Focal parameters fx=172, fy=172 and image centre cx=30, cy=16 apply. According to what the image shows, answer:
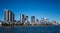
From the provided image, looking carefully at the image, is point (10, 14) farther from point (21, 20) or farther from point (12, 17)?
point (21, 20)

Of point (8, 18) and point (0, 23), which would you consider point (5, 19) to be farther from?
point (0, 23)

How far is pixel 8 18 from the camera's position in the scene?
14738 cm

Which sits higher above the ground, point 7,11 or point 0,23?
point 7,11

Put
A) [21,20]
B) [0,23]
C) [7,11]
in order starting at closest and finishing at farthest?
[0,23]
[7,11]
[21,20]

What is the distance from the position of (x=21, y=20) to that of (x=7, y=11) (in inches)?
729

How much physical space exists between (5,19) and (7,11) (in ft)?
37.9

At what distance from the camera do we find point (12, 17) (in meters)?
→ 153

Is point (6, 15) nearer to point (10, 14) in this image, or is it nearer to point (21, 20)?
point (10, 14)

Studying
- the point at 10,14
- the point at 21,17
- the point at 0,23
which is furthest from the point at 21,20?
the point at 0,23

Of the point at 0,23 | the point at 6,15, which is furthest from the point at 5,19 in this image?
the point at 0,23

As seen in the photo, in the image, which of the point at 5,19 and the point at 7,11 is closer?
the point at 5,19

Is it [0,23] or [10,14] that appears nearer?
[0,23]

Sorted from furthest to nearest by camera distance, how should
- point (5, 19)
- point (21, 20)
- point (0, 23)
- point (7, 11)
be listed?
point (21, 20) < point (7, 11) < point (5, 19) < point (0, 23)

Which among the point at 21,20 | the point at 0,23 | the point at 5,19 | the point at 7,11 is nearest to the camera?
the point at 0,23
